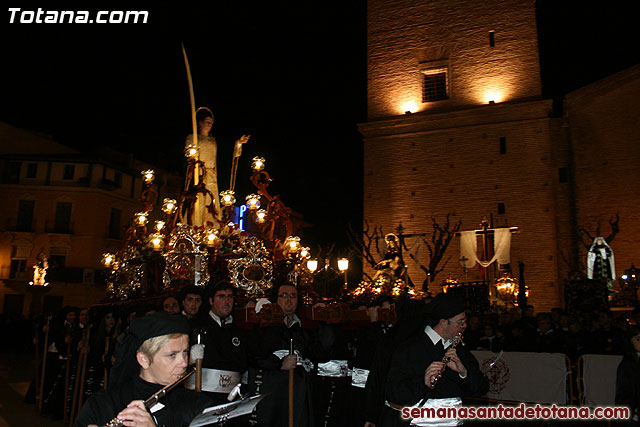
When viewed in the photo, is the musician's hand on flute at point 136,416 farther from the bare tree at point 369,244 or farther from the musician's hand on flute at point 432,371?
the bare tree at point 369,244

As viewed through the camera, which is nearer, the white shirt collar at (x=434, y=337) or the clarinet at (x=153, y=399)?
the clarinet at (x=153, y=399)

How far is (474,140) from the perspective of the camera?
25969 mm

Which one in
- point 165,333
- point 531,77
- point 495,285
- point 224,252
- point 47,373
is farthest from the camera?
point 531,77

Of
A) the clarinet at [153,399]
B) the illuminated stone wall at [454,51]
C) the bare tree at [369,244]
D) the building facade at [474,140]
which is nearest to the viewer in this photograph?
the clarinet at [153,399]

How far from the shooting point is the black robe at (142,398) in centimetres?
297

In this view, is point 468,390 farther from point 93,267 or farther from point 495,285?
point 93,267

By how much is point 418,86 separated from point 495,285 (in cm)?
1090

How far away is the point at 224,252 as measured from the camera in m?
13.0

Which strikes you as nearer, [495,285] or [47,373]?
[47,373]

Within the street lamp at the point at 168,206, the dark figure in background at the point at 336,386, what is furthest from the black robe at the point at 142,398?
the street lamp at the point at 168,206

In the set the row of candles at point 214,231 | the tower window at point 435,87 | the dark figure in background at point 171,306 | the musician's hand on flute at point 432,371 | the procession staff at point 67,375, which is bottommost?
the procession staff at point 67,375

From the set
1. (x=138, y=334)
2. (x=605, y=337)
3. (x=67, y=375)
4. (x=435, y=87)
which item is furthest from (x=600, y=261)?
(x=138, y=334)

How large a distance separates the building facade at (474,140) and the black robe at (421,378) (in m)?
20.4

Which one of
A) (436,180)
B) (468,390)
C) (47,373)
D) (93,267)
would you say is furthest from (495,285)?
(93,267)
